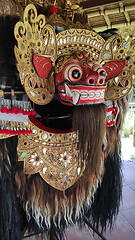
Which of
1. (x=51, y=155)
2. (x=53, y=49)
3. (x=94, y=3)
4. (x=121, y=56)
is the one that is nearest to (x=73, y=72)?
(x=53, y=49)

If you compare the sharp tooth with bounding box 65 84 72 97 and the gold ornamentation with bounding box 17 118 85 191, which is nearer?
the sharp tooth with bounding box 65 84 72 97

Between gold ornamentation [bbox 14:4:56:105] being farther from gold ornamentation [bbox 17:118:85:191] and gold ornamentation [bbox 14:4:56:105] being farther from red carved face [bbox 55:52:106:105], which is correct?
gold ornamentation [bbox 17:118:85:191]

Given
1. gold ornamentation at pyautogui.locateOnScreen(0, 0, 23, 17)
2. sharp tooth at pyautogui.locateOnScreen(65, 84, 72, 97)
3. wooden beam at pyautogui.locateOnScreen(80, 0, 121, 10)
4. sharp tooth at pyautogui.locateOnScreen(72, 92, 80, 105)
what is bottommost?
sharp tooth at pyautogui.locateOnScreen(72, 92, 80, 105)

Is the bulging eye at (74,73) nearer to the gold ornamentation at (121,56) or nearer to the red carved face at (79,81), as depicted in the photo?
the red carved face at (79,81)

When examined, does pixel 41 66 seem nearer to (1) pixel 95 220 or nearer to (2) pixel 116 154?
(2) pixel 116 154

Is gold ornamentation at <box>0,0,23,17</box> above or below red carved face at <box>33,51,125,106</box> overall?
above

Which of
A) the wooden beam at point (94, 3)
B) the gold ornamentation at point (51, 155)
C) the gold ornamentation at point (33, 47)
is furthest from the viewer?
the wooden beam at point (94, 3)

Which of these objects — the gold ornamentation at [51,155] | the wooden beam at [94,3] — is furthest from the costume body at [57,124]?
the wooden beam at [94,3]

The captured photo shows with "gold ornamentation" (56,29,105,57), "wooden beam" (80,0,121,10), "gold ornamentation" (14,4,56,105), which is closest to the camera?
"gold ornamentation" (14,4,56,105)

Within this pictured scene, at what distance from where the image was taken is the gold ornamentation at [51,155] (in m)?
0.81

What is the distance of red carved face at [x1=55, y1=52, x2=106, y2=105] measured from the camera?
0.67m

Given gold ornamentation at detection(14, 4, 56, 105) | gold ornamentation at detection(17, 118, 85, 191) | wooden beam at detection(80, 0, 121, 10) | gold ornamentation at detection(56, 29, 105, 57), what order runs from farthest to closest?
wooden beam at detection(80, 0, 121, 10) → gold ornamentation at detection(17, 118, 85, 191) → gold ornamentation at detection(56, 29, 105, 57) → gold ornamentation at detection(14, 4, 56, 105)

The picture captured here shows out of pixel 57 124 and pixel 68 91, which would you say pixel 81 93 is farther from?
pixel 57 124

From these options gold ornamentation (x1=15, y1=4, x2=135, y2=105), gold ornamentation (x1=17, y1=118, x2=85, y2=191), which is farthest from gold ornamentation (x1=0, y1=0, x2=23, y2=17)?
gold ornamentation (x1=17, y1=118, x2=85, y2=191)
